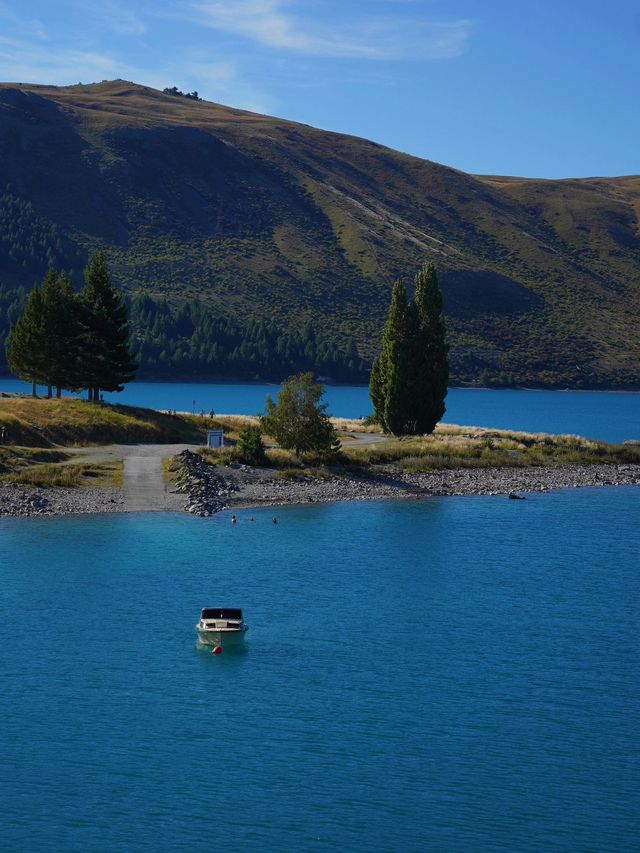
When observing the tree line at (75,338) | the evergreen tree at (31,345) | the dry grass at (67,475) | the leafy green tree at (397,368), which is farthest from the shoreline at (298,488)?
the evergreen tree at (31,345)

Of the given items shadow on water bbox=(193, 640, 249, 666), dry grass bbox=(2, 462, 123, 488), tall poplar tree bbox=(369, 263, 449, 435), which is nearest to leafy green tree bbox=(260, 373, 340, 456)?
dry grass bbox=(2, 462, 123, 488)

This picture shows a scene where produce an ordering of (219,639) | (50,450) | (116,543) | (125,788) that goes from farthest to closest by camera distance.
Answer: (50,450), (116,543), (219,639), (125,788)

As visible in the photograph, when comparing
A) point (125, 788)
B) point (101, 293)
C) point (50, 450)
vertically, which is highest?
point (101, 293)

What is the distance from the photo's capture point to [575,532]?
208ft

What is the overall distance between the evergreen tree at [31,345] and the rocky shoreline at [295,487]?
2067cm

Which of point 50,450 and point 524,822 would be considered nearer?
point 524,822

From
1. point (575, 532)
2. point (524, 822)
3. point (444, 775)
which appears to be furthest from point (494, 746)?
point (575, 532)

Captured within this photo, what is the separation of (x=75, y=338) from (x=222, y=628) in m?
55.1

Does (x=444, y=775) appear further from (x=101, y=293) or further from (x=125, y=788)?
(x=101, y=293)

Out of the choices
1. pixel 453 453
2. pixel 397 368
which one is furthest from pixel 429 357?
pixel 453 453

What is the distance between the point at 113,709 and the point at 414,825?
1085 centimetres

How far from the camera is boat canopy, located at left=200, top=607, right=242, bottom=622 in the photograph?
40.4 m

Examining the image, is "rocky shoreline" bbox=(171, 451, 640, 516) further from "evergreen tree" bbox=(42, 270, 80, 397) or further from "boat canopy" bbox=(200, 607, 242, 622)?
"boat canopy" bbox=(200, 607, 242, 622)

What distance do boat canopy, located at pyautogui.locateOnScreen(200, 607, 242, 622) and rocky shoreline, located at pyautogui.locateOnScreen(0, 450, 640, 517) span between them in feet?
76.2
